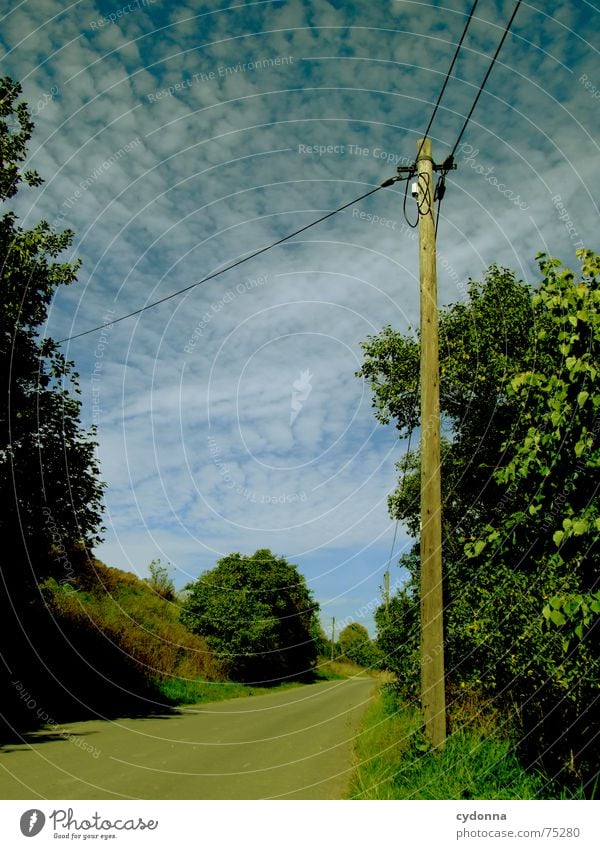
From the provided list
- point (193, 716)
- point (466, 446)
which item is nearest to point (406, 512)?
point (466, 446)

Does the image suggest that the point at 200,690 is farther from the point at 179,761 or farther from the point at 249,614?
the point at 179,761

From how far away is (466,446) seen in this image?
16.7 metres

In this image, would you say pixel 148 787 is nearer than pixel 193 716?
Yes

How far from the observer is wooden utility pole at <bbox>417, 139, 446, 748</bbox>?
702cm

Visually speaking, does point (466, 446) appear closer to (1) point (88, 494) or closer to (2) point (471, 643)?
(2) point (471, 643)

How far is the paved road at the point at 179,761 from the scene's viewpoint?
7.25 m

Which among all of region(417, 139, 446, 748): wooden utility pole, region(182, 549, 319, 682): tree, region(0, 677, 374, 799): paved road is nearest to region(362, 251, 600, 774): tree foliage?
region(417, 139, 446, 748): wooden utility pole

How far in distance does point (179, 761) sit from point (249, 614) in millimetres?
27357

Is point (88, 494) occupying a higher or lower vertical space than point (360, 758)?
higher

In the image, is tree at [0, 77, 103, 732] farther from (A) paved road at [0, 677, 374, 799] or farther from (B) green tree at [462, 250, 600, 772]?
(B) green tree at [462, 250, 600, 772]

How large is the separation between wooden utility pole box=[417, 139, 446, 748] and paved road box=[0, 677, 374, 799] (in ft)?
6.10

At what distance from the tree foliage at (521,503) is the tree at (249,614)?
10653 mm

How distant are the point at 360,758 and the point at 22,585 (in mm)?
10854

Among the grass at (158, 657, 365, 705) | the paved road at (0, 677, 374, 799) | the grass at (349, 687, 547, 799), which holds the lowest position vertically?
the grass at (158, 657, 365, 705)
